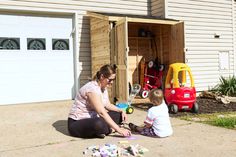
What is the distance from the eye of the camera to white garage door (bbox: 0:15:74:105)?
33.1 ft

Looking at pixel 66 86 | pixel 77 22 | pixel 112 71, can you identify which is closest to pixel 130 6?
pixel 77 22

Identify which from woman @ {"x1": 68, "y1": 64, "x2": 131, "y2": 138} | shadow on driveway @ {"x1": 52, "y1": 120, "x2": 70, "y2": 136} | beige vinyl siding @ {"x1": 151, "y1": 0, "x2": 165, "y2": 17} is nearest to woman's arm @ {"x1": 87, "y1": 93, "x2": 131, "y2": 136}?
woman @ {"x1": 68, "y1": 64, "x2": 131, "y2": 138}

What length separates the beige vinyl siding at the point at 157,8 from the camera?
1170cm

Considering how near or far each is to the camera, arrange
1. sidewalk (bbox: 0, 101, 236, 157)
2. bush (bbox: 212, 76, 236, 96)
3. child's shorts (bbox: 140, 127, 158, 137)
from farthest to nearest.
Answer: bush (bbox: 212, 76, 236, 96) < child's shorts (bbox: 140, 127, 158, 137) < sidewalk (bbox: 0, 101, 236, 157)

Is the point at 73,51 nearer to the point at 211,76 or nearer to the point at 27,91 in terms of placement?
the point at 27,91

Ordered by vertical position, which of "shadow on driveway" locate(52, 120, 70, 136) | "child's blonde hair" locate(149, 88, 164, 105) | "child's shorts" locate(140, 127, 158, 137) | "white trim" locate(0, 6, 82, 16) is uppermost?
"white trim" locate(0, 6, 82, 16)

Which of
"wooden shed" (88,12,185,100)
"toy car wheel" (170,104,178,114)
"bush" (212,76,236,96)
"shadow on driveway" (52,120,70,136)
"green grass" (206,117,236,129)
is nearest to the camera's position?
"shadow on driveway" (52,120,70,136)

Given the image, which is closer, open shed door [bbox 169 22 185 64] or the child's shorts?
the child's shorts

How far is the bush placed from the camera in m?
12.1

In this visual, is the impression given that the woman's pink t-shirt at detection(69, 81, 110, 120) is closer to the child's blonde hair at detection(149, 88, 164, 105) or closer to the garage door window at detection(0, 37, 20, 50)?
the child's blonde hair at detection(149, 88, 164, 105)

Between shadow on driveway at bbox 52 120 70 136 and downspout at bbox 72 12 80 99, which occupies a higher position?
downspout at bbox 72 12 80 99

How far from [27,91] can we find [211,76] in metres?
6.33

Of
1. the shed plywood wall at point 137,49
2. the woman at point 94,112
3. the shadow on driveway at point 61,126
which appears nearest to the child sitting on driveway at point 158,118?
the woman at point 94,112

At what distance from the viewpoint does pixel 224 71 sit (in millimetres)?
13133
